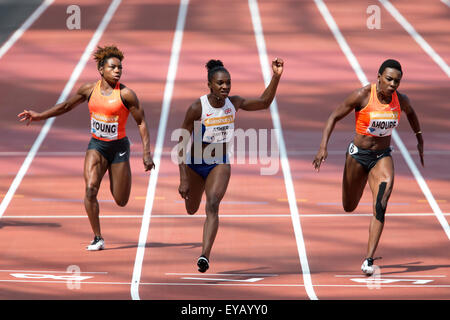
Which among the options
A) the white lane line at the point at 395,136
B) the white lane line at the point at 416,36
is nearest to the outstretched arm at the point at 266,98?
the white lane line at the point at 395,136

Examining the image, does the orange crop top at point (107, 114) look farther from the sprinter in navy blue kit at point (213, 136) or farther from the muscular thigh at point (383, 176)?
the muscular thigh at point (383, 176)

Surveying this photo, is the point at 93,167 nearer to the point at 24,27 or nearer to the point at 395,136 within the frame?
A: the point at 395,136

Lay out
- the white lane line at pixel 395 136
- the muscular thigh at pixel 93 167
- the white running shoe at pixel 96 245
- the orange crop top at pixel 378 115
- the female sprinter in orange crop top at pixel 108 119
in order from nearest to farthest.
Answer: the orange crop top at pixel 378 115, the female sprinter in orange crop top at pixel 108 119, the muscular thigh at pixel 93 167, the white running shoe at pixel 96 245, the white lane line at pixel 395 136

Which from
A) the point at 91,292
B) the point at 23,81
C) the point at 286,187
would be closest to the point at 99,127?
the point at 91,292

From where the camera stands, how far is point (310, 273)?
36.4 ft

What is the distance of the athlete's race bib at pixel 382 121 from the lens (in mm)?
10633

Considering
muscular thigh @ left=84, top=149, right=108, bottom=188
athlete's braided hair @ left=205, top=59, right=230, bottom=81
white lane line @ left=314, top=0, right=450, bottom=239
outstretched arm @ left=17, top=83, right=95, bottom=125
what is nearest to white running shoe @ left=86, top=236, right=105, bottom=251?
muscular thigh @ left=84, top=149, right=108, bottom=188

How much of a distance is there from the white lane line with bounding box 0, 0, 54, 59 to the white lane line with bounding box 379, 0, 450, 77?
27.8 feet

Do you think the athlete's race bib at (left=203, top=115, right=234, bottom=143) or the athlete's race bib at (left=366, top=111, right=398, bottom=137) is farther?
the athlete's race bib at (left=366, top=111, right=398, bottom=137)

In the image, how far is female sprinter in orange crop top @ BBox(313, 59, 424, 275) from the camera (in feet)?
34.6

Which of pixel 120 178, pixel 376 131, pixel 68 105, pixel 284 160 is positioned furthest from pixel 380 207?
pixel 284 160

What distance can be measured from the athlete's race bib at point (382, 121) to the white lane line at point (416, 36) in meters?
10.8

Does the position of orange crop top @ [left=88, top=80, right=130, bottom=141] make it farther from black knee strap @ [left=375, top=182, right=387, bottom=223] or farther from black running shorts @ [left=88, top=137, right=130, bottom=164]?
black knee strap @ [left=375, top=182, right=387, bottom=223]

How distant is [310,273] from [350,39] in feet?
42.6
